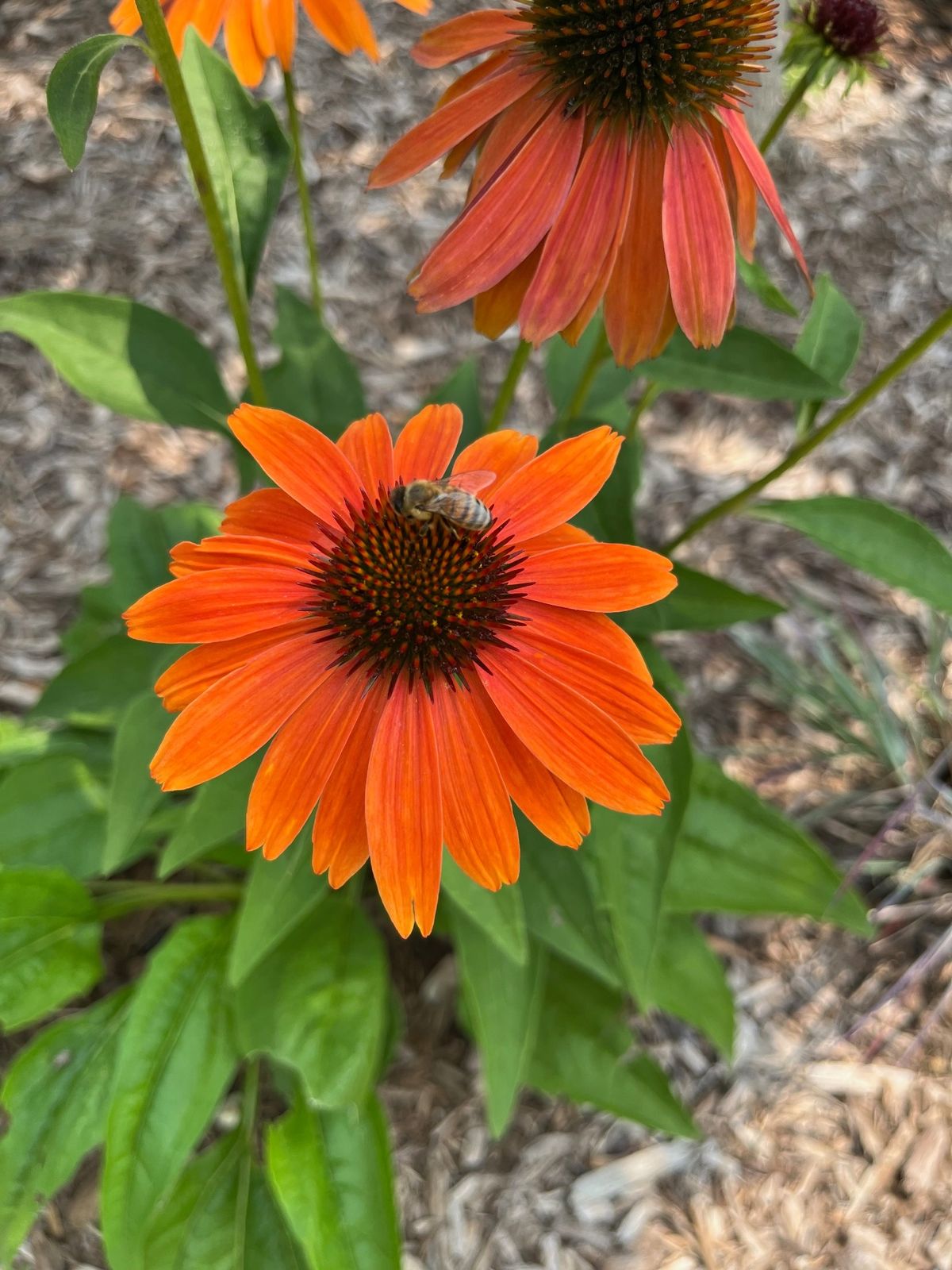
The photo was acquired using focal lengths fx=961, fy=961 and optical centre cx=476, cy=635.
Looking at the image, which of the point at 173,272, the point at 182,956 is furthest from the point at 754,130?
the point at 182,956

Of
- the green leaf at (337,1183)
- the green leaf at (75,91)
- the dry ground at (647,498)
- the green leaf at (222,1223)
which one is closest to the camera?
the green leaf at (75,91)

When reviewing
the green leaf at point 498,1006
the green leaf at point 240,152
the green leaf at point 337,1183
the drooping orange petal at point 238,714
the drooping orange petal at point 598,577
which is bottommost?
the green leaf at point 337,1183

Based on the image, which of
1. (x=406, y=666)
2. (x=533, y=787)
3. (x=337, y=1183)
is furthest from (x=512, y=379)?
(x=337, y=1183)

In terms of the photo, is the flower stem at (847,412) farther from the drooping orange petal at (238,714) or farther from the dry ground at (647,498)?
the dry ground at (647,498)

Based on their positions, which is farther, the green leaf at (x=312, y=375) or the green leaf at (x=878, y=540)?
the green leaf at (x=312, y=375)

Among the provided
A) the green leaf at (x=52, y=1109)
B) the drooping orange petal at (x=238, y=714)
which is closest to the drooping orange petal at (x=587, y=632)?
the drooping orange petal at (x=238, y=714)

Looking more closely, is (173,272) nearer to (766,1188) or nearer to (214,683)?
(214,683)
